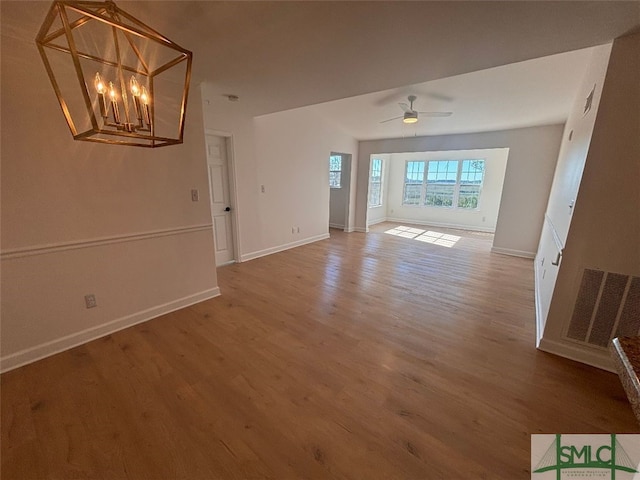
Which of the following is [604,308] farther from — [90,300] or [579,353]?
[90,300]

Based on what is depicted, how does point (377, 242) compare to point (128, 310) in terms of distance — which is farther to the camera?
point (377, 242)

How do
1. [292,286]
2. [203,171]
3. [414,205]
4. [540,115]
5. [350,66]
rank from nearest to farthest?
[350,66] < [203,171] < [292,286] < [540,115] < [414,205]

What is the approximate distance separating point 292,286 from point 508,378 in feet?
7.76

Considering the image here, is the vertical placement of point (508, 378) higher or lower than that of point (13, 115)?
A: lower

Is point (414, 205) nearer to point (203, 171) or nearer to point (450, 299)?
point (450, 299)

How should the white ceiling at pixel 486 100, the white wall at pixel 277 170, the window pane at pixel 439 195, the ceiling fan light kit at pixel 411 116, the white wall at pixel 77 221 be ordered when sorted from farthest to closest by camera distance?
the window pane at pixel 439 195, the white wall at pixel 277 170, the ceiling fan light kit at pixel 411 116, the white ceiling at pixel 486 100, the white wall at pixel 77 221

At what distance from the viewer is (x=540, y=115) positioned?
4.04 m

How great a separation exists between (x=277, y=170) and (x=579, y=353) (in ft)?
14.5

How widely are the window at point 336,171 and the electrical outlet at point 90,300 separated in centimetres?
542

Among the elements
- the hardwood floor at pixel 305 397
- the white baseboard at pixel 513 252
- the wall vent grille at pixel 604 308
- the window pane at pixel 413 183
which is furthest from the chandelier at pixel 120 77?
the window pane at pixel 413 183

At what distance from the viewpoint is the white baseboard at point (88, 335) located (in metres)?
1.96

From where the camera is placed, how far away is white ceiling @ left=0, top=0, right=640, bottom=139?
1.53 m

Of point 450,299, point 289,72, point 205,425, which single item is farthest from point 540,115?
point 205,425

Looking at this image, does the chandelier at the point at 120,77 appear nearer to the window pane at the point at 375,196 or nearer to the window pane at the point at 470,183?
the window pane at the point at 375,196
